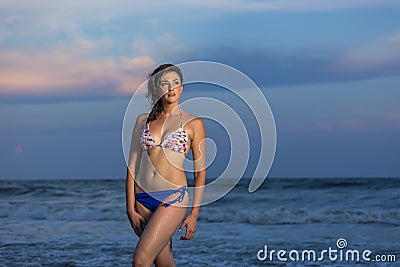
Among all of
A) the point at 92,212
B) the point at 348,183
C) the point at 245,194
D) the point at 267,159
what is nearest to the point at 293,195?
the point at 245,194

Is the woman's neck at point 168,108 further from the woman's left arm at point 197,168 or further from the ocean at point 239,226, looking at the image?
the ocean at point 239,226

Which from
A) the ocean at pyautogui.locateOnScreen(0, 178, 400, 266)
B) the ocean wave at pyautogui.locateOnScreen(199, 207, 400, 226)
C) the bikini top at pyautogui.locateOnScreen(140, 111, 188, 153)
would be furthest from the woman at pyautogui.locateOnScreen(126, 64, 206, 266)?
the ocean wave at pyautogui.locateOnScreen(199, 207, 400, 226)

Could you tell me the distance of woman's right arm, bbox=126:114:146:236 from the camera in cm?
452

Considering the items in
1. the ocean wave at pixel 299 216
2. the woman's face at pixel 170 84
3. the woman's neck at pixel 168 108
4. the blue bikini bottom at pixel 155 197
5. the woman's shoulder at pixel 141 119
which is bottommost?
the ocean wave at pixel 299 216

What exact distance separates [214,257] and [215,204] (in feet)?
26.5

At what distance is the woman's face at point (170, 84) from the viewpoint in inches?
175

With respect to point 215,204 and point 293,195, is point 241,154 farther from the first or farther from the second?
point 293,195

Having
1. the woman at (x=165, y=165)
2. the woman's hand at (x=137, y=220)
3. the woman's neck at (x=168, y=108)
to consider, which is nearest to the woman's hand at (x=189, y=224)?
the woman at (x=165, y=165)

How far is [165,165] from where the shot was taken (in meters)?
4.49

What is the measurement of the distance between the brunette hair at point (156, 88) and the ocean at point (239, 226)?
4278mm

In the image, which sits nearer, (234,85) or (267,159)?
(234,85)

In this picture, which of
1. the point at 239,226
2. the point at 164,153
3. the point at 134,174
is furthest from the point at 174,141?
the point at 239,226

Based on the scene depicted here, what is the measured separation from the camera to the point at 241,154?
469 cm

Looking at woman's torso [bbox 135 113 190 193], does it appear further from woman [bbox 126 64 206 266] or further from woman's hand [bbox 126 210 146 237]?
woman's hand [bbox 126 210 146 237]
